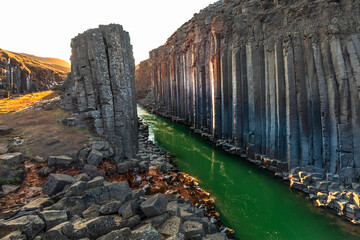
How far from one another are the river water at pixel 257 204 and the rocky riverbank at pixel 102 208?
1.04 metres

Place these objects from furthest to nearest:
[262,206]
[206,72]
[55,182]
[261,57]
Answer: [206,72], [261,57], [262,206], [55,182]

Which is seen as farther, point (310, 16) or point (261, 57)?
point (261, 57)

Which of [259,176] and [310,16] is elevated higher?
[310,16]

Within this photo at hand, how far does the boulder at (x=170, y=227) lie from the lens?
4857 mm

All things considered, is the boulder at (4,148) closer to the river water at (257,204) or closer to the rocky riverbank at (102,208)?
the rocky riverbank at (102,208)

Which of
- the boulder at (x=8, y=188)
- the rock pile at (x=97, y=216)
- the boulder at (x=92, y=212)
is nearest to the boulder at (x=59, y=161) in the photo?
the rock pile at (x=97, y=216)

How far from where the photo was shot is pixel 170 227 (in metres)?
5.07

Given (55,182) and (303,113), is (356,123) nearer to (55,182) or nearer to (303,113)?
(303,113)

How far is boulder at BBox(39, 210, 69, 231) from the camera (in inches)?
172

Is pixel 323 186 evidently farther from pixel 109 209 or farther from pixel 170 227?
pixel 109 209

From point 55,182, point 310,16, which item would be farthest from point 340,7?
point 55,182

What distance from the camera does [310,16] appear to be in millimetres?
9984

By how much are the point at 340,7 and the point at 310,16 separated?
116cm

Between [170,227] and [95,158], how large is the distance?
5.12m
